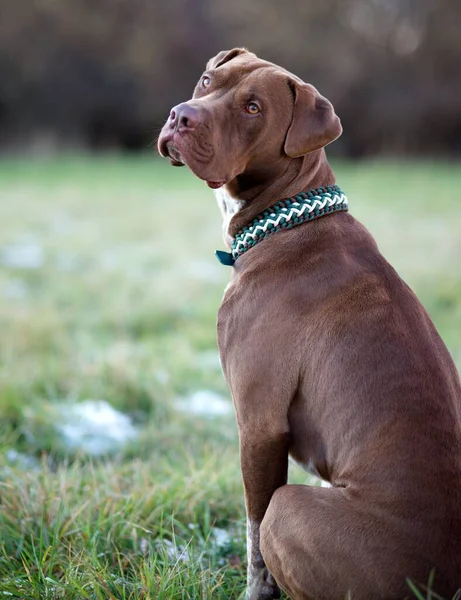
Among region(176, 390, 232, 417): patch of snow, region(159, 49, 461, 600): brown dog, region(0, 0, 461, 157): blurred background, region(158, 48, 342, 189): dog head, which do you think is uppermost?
region(0, 0, 461, 157): blurred background

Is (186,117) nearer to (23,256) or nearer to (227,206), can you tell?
(227,206)

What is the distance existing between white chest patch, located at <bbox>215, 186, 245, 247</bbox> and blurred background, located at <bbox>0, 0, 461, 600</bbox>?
65 centimetres

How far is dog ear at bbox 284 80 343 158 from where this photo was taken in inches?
97.2

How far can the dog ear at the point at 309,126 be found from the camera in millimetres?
2469

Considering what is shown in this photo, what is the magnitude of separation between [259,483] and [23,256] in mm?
6430

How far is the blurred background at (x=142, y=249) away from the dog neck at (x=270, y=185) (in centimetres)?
74

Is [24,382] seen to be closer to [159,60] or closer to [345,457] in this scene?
[345,457]

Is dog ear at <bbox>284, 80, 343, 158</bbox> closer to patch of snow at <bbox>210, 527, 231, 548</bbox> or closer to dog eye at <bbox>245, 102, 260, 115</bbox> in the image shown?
dog eye at <bbox>245, 102, 260, 115</bbox>

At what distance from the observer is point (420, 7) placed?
22.1 meters

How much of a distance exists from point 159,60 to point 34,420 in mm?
20826

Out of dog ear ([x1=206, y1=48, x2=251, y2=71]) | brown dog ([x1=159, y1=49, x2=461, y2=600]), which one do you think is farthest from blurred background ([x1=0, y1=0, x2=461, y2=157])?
brown dog ([x1=159, y1=49, x2=461, y2=600])

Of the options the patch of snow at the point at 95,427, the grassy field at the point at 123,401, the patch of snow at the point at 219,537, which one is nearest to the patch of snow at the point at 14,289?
the grassy field at the point at 123,401

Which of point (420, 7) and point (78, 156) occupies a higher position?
point (420, 7)

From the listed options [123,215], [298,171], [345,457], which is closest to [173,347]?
[298,171]
